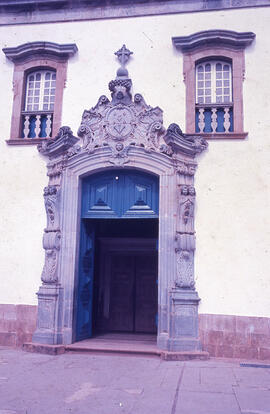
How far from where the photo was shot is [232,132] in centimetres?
799

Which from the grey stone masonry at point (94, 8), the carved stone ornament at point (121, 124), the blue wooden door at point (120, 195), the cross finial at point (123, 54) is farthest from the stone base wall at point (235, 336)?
the grey stone masonry at point (94, 8)

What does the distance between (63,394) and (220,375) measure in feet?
7.71

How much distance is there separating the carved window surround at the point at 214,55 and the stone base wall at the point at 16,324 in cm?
472

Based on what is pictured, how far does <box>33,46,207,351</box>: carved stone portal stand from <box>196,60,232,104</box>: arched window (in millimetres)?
999

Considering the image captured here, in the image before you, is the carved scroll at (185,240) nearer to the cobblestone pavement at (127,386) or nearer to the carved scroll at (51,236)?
the cobblestone pavement at (127,386)

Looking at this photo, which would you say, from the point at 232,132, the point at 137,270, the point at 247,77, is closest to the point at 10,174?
the point at 137,270

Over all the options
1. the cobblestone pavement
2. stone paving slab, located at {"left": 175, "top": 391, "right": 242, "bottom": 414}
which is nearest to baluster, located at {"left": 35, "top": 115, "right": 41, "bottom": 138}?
the cobblestone pavement

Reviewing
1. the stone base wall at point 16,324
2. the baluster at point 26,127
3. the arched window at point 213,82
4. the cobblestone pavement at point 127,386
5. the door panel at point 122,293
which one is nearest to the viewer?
the cobblestone pavement at point 127,386

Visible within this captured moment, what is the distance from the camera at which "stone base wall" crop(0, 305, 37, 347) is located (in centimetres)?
806

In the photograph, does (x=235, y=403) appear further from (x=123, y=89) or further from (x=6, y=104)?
(x=6, y=104)

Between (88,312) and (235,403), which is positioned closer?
(235,403)

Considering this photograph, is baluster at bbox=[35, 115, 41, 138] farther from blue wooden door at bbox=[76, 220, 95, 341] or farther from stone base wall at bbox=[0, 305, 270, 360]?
stone base wall at bbox=[0, 305, 270, 360]

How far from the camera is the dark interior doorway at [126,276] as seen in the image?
10.1m

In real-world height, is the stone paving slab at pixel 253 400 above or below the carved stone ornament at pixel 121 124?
below
